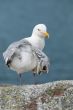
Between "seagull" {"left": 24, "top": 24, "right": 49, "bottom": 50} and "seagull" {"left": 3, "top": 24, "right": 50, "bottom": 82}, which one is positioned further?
"seagull" {"left": 24, "top": 24, "right": 49, "bottom": 50}

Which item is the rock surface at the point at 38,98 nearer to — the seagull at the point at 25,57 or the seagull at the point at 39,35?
the seagull at the point at 25,57

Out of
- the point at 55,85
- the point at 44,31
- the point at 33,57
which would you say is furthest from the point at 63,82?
the point at 44,31

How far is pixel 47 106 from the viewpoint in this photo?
5688 millimetres

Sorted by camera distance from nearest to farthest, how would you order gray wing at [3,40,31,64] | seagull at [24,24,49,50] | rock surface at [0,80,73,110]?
rock surface at [0,80,73,110] → gray wing at [3,40,31,64] → seagull at [24,24,49,50]

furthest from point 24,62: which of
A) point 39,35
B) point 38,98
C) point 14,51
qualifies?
point 38,98

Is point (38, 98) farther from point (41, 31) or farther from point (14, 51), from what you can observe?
point (41, 31)

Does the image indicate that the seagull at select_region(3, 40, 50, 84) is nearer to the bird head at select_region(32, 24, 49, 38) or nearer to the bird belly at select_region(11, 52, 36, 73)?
the bird belly at select_region(11, 52, 36, 73)

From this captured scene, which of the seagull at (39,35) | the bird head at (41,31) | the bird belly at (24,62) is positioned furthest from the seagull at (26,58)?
the bird head at (41,31)

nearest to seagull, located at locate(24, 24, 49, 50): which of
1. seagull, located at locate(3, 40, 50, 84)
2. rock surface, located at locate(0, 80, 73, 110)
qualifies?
seagull, located at locate(3, 40, 50, 84)

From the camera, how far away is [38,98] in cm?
586

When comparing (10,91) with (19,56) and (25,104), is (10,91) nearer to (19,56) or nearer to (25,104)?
(25,104)

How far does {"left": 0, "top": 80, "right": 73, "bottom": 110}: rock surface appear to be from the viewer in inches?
225

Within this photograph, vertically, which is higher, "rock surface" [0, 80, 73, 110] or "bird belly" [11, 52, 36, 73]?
"bird belly" [11, 52, 36, 73]

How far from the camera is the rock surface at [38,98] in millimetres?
5703
